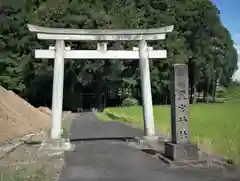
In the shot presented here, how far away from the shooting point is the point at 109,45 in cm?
4709

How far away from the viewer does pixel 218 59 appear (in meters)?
58.2

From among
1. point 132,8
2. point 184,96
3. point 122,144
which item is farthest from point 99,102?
point 184,96

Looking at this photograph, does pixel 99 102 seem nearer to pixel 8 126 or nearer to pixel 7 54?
pixel 7 54

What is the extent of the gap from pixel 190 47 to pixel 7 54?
24.8 metres

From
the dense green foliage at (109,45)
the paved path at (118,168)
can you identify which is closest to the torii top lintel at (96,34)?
the paved path at (118,168)

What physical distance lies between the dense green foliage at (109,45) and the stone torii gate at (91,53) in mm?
28576

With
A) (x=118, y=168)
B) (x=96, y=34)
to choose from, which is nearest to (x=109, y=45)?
(x=96, y=34)

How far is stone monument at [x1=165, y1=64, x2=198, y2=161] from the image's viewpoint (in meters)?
11.7

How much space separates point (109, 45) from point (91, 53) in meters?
30.7

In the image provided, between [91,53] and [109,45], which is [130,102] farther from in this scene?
[91,53]

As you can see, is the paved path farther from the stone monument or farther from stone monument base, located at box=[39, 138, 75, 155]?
the stone monument

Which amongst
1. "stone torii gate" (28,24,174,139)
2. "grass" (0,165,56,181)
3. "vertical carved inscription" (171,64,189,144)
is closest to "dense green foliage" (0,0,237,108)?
"stone torii gate" (28,24,174,139)

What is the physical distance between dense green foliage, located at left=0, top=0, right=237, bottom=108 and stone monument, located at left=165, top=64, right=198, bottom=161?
33336 millimetres

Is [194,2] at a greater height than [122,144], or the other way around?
[194,2]
